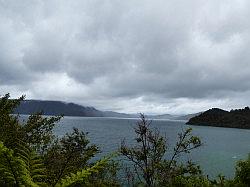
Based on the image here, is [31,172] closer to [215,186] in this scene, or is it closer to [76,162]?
[215,186]

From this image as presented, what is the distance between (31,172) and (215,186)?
63.5 ft

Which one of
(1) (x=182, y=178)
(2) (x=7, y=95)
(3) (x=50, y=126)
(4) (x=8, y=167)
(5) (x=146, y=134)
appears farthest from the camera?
(3) (x=50, y=126)

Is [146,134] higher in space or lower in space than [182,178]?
higher

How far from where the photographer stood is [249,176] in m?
22.5

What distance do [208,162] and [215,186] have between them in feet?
256

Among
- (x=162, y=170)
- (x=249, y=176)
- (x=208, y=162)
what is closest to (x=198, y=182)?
(x=249, y=176)

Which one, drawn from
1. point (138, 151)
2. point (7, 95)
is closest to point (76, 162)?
point (138, 151)

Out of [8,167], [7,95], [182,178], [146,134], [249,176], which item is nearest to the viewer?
[8,167]

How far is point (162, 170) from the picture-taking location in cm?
2989

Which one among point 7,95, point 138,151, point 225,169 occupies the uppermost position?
point 7,95

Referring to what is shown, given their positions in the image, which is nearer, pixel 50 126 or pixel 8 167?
pixel 8 167

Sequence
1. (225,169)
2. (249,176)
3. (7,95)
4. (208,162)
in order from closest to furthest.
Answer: (249,176) < (7,95) < (225,169) < (208,162)

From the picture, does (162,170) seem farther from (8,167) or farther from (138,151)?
(8,167)

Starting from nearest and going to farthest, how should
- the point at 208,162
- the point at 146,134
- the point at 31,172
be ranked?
1. the point at 31,172
2. the point at 146,134
3. the point at 208,162
